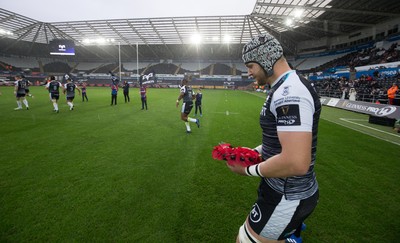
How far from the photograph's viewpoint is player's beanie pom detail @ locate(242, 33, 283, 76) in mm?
1558

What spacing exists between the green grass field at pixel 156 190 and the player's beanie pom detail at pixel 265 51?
2.63m

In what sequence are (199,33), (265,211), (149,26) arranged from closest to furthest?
(265,211) → (149,26) → (199,33)

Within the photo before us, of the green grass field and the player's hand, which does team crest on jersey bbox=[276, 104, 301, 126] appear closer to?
the player's hand

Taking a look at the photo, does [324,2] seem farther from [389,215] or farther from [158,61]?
[158,61]

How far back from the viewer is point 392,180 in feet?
16.6

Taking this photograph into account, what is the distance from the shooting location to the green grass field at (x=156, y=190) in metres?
3.15

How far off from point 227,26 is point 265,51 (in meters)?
44.6

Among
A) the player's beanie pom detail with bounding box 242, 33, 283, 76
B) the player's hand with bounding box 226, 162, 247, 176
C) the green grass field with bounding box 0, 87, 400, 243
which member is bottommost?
the green grass field with bounding box 0, 87, 400, 243

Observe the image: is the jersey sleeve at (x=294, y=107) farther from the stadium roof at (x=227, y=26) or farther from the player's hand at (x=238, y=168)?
the stadium roof at (x=227, y=26)

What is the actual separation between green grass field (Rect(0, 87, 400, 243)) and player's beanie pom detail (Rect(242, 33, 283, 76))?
2.63 m

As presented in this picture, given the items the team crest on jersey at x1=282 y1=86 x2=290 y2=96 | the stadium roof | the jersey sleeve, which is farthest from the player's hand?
the stadium roof

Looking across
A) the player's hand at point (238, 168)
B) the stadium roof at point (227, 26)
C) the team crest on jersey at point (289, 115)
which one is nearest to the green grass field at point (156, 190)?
the player's hand at point (238, 168)

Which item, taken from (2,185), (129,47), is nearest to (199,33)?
(129,47)

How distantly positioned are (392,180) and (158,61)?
2794 inches
